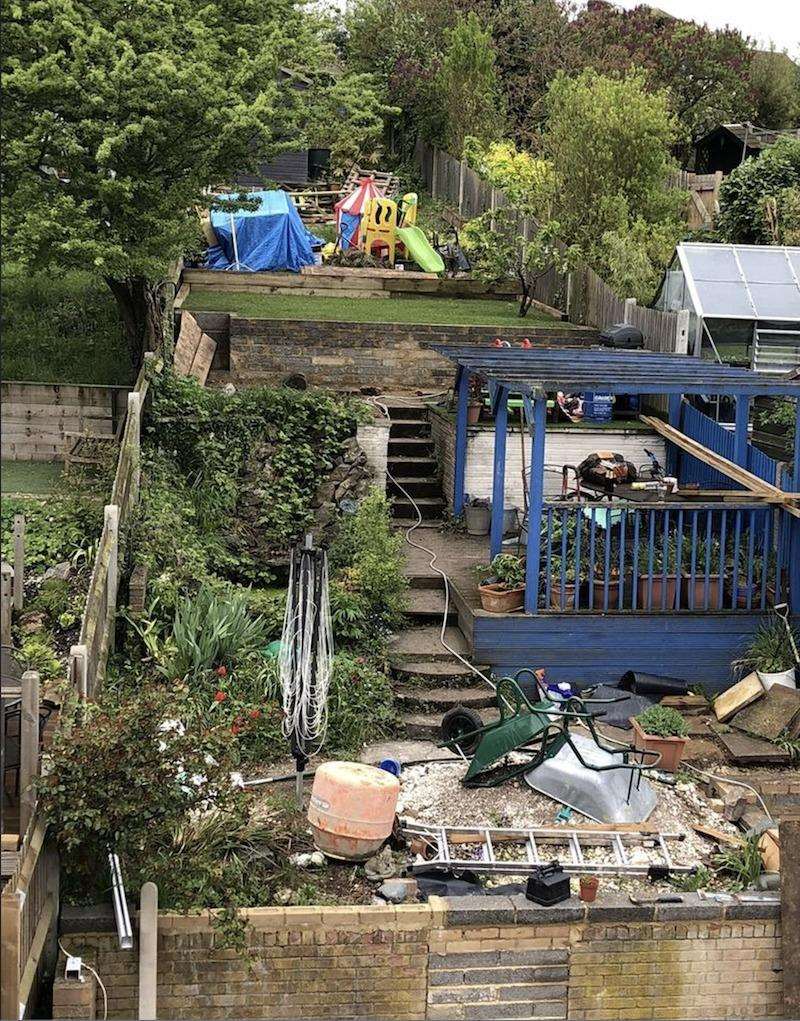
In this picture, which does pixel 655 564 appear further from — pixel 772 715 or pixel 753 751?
pixel 753 751

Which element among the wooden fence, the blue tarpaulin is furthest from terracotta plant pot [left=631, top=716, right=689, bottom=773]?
the blue tarpaulin

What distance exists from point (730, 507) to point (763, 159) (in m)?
15.2

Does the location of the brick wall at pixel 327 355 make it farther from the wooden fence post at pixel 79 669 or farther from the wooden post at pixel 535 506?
the wooden fence post at pixel 79 669

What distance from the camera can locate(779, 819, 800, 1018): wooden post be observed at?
8.12 meters

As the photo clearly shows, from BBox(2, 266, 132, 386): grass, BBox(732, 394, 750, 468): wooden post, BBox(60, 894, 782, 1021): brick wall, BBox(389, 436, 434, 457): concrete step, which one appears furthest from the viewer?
BBox(389, 436, 434, 457): concrete step

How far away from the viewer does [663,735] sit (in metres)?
10.3

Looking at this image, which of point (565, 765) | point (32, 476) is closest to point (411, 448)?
A: point (32, 476)

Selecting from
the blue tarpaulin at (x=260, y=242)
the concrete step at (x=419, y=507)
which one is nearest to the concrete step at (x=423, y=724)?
the concrete step at (x=419, y=507)

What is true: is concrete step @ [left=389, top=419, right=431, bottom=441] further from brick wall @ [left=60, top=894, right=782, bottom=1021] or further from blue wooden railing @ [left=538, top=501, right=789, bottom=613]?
brick wall @ [left=60, top=894, right=782, bottom=1021]

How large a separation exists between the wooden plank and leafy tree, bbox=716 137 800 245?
428 inches

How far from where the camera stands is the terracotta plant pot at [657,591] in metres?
Answer: 11.9

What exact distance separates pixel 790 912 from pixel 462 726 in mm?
3066

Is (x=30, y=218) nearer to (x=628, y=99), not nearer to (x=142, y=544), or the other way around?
(x=142, y=544)

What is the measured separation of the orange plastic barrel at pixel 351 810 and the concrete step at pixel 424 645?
2907 millimetres
